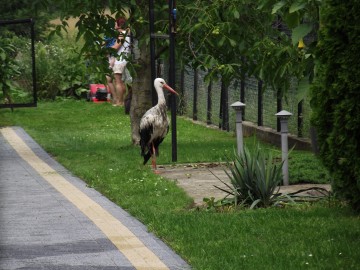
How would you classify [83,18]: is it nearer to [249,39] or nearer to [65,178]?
[249,39]

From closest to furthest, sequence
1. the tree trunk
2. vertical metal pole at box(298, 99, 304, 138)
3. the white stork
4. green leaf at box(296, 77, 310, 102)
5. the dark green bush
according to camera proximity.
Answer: the dark green bush → green leaf at box(296, 77, 310, 102) → the white stork → vertical metal pole at box(298, 99, 304, 138) → the tree trunk

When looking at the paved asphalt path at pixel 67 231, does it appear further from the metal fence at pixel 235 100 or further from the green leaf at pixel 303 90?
the metal fence at pixel 235 100

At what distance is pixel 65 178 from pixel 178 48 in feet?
12.2

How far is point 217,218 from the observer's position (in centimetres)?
1022

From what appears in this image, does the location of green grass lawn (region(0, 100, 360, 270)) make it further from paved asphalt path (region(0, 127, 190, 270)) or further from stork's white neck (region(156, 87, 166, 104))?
stork's white neck (region(156, 87, 166, 104))

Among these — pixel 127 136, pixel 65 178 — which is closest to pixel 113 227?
pixel 65 178

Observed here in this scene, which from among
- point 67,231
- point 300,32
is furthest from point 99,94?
point 300,32

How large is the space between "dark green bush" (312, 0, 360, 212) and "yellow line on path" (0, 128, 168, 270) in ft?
5.60

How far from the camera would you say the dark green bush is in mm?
8766

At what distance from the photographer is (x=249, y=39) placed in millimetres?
16969

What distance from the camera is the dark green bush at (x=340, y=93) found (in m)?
8.77

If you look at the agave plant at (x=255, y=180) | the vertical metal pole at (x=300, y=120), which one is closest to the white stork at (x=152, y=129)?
the vertical metal pole at (x=300, y=120)

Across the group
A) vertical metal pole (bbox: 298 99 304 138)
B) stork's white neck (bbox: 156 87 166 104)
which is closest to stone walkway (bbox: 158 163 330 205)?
stork's white neck (bbox: 156 87 166 104)

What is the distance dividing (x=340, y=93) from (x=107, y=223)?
8.93 feet
